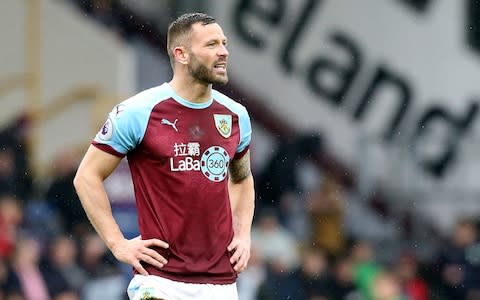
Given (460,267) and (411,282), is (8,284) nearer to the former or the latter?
(411,282)

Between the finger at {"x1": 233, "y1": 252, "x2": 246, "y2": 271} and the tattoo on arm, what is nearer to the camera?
the finger at {"x1": 233, "y1": 252, "x2": 246, "y2": 271}

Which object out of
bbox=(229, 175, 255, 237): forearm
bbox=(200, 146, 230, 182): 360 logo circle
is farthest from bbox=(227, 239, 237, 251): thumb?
bbox=(200, 146, 230, 182): 360 logo circle

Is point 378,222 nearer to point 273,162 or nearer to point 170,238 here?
point 273,162

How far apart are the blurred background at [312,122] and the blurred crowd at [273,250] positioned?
26 millimetres

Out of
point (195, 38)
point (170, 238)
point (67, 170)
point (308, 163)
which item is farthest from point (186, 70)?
point (308, 163)

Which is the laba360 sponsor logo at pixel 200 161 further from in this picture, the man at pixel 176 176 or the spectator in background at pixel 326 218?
the spectator in background at pixel 326 218

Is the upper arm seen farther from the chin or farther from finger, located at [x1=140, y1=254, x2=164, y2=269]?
the chin

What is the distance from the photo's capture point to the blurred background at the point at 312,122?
15.5 metres

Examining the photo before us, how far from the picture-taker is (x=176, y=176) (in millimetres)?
7445

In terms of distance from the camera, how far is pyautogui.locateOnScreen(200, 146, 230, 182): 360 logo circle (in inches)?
295

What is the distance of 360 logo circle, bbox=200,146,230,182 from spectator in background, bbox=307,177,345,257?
9.24 metres

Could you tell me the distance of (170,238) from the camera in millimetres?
7438

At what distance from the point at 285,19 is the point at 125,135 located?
41.0ft

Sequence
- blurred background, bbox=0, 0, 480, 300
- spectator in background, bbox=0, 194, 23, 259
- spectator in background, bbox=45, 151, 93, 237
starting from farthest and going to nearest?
spectator in background, bbox=45, 151, 93, 237
blurred background, bbox=0, 0, 480, 300
spectator in background, bbox=0, 194, 23, 259
